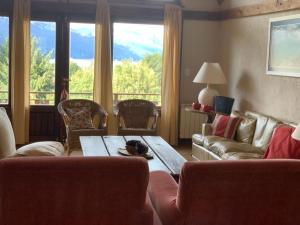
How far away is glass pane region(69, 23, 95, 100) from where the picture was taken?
6.65 metres

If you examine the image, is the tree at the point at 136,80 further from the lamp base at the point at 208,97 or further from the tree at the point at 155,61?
the lamp base at the point at 208,97

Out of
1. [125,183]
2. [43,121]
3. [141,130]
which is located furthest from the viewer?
[43,121]

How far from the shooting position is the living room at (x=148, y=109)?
2.32m

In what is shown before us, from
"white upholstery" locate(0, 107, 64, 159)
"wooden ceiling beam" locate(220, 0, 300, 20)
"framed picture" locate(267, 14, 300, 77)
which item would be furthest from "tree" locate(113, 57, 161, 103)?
"white upholstery" locate(0, 107, 64, 159)

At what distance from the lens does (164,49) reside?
680cm

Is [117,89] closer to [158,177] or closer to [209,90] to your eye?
[209,90]

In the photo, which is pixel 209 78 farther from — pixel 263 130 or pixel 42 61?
pixel 42 61

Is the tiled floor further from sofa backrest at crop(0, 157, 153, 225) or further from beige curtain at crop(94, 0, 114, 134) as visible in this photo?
sofa backrest at crop(0, 157, 153, 225)

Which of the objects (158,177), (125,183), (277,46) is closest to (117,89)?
(277,46)

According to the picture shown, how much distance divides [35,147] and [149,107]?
284 cm

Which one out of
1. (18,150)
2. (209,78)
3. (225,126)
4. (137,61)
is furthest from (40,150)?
(137,61)

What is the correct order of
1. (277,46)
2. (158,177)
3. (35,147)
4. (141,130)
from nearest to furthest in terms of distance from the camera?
(158,177)
(35,147)
(277,46)
(141,130)

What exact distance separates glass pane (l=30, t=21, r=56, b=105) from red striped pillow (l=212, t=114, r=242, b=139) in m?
2.70

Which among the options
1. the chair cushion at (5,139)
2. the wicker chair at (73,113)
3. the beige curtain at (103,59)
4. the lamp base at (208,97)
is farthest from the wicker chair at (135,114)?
the chair cushion at (5,139)
